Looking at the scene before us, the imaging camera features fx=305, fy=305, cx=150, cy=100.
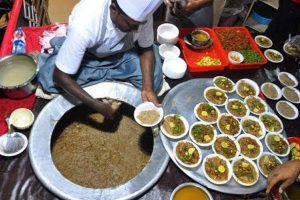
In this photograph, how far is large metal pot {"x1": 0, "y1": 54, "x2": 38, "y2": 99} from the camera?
3122mm

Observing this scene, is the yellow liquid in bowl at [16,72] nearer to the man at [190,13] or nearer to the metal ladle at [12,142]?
the metal ladle at [12,142]

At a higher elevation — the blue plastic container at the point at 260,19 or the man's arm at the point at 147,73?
the man's arm at the point at 147,73

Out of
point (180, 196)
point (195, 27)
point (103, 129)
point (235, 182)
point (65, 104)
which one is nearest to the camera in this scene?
point (180, 196)

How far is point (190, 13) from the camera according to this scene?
4371mm

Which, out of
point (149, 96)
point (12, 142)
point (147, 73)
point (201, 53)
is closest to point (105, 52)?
point (147, 73)

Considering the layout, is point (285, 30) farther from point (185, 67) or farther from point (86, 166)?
point (86, 166)

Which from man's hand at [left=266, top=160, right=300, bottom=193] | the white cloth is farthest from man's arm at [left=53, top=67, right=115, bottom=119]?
man's hand at [left=266, top=160, right=300, bottom=193]

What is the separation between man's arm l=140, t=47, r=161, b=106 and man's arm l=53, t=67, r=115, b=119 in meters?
0.44

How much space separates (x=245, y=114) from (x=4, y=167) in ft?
8.33

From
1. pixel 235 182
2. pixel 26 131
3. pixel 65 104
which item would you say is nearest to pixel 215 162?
pixel 235 182

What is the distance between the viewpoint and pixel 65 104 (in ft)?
10.5

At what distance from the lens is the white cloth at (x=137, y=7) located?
2.38m

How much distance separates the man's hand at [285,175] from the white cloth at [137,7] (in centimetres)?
183

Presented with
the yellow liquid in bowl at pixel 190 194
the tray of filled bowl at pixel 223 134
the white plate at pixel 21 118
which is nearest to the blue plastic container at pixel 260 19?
the tray of filled bowl at pixel 223 134
